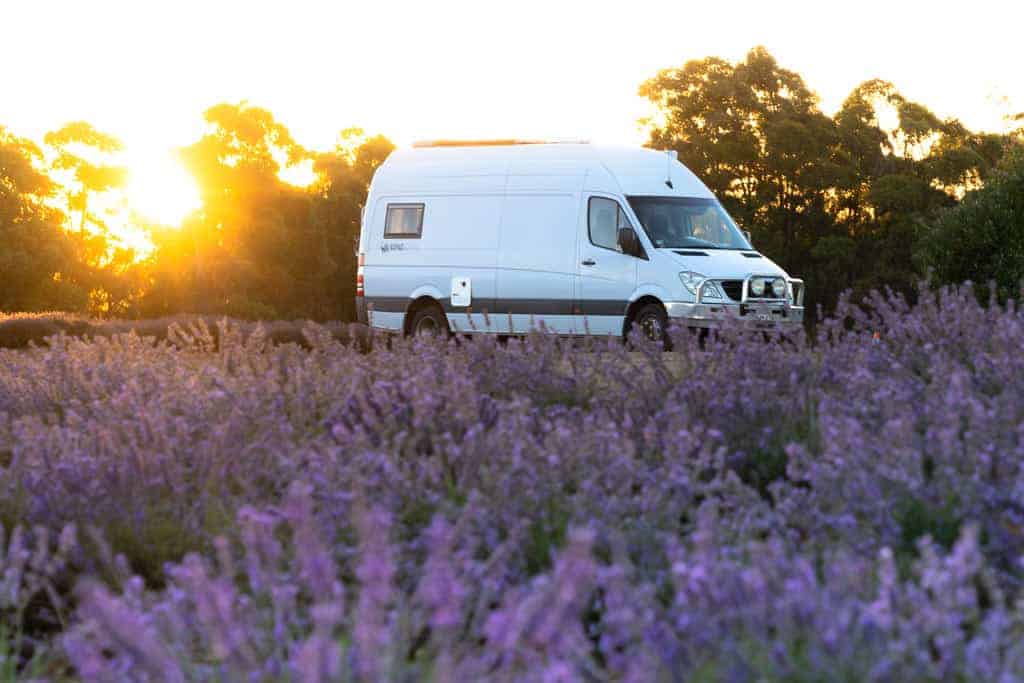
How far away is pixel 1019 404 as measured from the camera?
196 inches

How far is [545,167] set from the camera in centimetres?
1691

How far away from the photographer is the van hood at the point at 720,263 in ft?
50.7

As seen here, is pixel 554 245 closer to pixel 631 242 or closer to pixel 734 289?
pixel 631 242

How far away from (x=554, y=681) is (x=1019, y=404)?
3038 millimetres

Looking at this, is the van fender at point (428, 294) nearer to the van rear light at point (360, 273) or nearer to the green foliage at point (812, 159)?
the van rear light at point (360, 273)

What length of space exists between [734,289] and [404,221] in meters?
4.77

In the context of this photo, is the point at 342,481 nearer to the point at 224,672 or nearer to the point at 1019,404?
the point at 224,672

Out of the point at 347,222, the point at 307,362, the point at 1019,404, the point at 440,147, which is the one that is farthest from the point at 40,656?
the point at 347,222

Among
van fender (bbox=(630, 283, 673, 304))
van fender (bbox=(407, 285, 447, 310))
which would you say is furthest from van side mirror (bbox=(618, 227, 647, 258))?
van fender (bbox=(407, 285, 447, 310))

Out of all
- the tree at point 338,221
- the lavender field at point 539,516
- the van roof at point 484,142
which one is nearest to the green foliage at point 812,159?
the tree at point 338,221

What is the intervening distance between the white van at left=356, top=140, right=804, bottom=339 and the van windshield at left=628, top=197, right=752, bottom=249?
0.07ft

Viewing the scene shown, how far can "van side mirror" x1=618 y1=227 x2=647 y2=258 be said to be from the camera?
1587 cm

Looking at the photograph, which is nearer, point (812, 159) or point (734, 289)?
point (734, 289)

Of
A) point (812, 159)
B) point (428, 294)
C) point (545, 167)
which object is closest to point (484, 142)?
point (545, 167)
